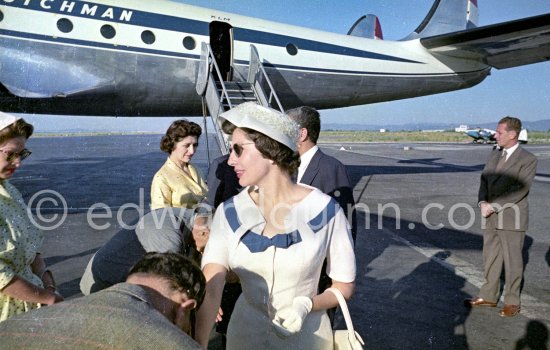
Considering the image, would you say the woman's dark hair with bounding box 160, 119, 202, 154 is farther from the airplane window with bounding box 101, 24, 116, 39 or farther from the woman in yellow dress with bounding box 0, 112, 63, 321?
the airplane window with bounding box 101, 24, 116, 39

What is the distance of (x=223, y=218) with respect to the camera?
6.81 ft

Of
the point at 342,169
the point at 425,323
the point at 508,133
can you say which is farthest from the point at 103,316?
the point at 508,133

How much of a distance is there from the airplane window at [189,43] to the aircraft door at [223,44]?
2.29 ft

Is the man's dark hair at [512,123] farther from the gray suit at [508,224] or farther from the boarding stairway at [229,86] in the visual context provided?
the boarding stairway at [229,86]

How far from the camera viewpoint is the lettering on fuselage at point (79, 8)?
9141 millimetres

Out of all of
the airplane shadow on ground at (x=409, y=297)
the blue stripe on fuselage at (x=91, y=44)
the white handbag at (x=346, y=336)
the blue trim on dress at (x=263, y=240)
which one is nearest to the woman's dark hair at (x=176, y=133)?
the blue trim on dress at (x=263, y=240)

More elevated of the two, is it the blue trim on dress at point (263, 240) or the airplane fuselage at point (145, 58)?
the airplane fuselage at point (145, 58)

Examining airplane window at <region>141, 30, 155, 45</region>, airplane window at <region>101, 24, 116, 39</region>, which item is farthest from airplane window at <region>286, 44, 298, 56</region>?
airplane window at <region>101, 24, 116, 39</region>

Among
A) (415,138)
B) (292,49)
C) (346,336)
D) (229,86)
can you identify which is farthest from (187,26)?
(415,138)

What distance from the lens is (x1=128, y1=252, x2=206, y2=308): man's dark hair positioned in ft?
4.32

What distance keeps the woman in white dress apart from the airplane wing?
37.5 feet

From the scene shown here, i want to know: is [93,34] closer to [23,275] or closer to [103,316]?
[23,275]

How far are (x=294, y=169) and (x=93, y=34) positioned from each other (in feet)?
29.3

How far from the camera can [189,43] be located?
417 inches
